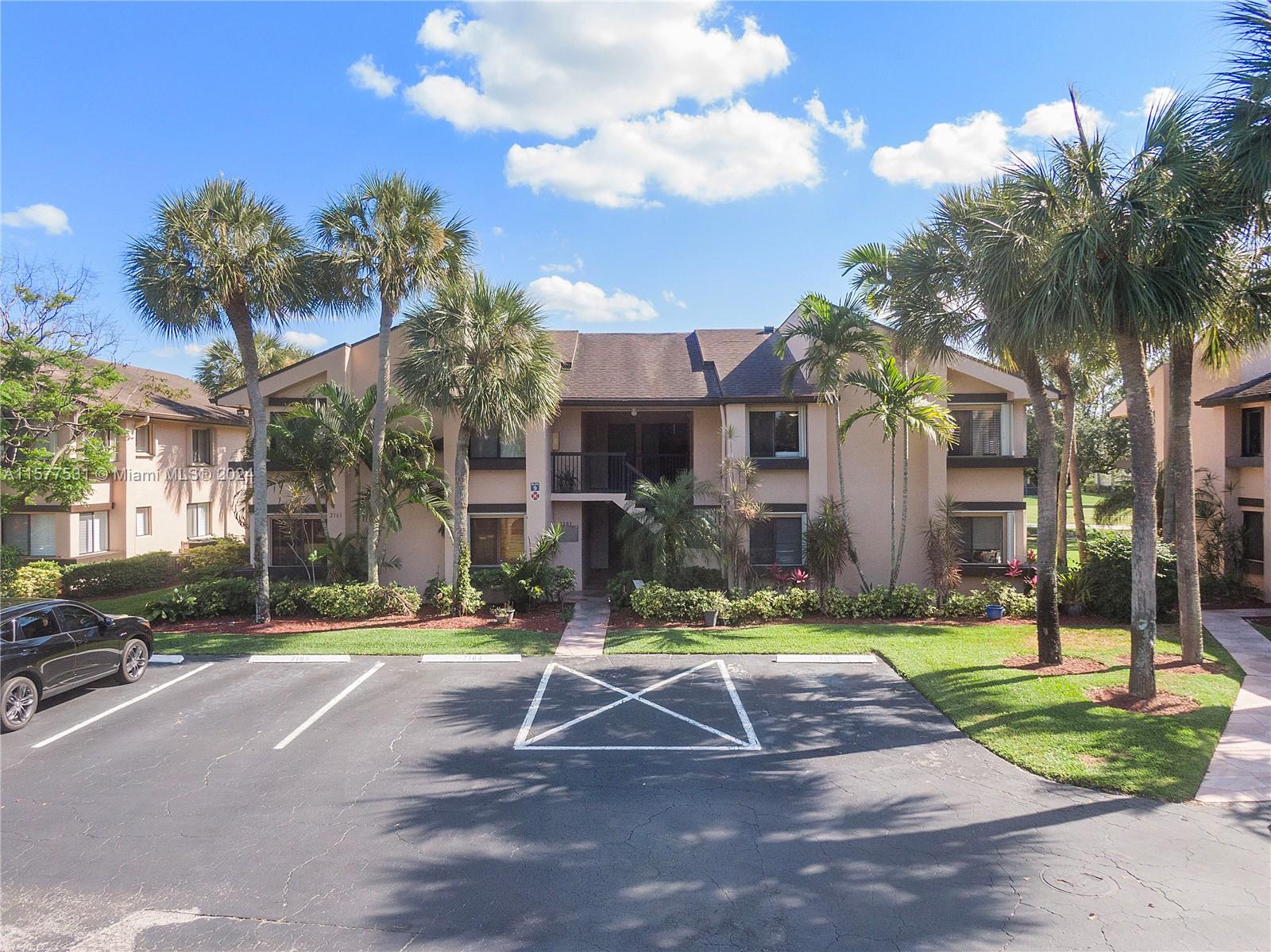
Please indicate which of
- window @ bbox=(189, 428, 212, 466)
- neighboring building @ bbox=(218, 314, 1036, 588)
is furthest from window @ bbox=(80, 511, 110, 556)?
neighboring building @ bbox=(218, 314, 1036, 588)

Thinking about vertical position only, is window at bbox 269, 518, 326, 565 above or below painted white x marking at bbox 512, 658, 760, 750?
above

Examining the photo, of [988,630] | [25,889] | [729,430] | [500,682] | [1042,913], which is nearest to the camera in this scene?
[1042,913]

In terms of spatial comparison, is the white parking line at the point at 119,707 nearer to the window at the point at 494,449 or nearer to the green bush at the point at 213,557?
the window at the point at 494,449

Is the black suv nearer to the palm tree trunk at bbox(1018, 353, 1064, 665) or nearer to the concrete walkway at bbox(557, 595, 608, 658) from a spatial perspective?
the concrete walkway at bbox(557, 595, 608, 658)

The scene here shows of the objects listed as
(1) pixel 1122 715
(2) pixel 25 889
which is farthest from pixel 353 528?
(1) pixel 1122 715

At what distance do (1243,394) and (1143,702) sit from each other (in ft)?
40.5

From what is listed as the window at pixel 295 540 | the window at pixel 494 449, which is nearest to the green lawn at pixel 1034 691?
the window at pixel 494 449

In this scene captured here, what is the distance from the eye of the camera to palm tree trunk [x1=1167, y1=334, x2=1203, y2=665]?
12.6 meters

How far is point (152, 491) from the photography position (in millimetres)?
25781

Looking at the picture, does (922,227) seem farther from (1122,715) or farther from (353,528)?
(353,528)

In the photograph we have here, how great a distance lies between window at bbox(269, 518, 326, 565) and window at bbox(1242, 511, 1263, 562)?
83.4 feet

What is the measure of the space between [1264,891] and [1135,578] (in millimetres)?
5852

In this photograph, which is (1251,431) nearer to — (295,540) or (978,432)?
(978,432)

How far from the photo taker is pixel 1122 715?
34.3 ft
